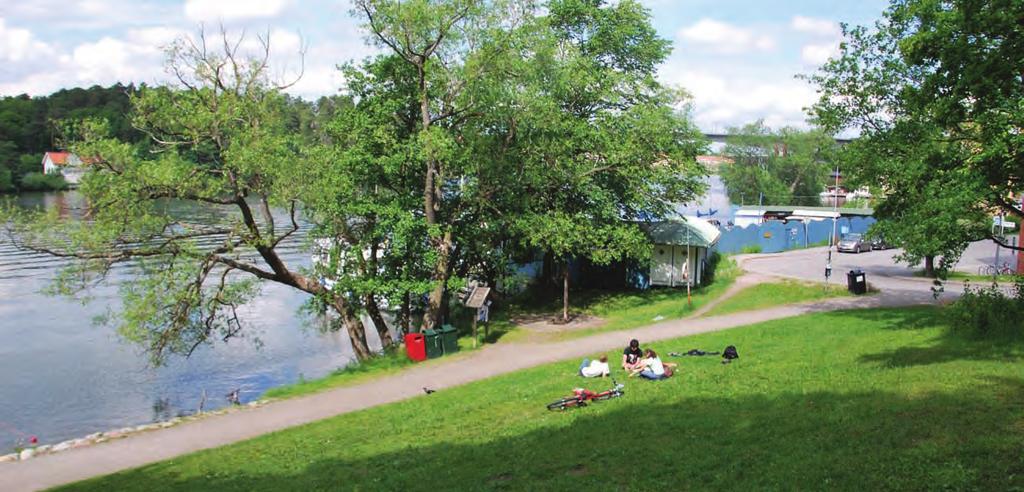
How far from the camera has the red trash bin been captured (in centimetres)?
2256

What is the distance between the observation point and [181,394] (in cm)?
2430

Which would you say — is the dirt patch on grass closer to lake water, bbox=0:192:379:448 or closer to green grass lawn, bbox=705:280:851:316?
green grass lawn, bbox=705:280:851:316

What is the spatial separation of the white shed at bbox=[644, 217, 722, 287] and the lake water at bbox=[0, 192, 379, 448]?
12.8 meters

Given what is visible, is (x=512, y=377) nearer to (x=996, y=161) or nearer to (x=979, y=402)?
(x=979, y=402)

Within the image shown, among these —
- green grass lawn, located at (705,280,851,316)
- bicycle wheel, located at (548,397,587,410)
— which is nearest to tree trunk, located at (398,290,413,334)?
green grass lawn, located at (705,280,851,316)

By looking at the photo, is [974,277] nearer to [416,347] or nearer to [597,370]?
[597,370]

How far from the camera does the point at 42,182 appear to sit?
99.8 m

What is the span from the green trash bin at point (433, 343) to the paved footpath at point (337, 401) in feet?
3.45

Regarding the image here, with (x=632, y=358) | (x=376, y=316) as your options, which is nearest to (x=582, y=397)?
(x=632, y=358)

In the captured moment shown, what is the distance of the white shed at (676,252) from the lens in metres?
32.6

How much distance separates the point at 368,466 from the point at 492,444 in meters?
2.01

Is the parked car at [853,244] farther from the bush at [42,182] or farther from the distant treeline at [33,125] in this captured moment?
the bush at [42,182]

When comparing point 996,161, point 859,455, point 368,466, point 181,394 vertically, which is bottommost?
point 181,394

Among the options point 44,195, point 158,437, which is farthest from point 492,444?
point 44,195
